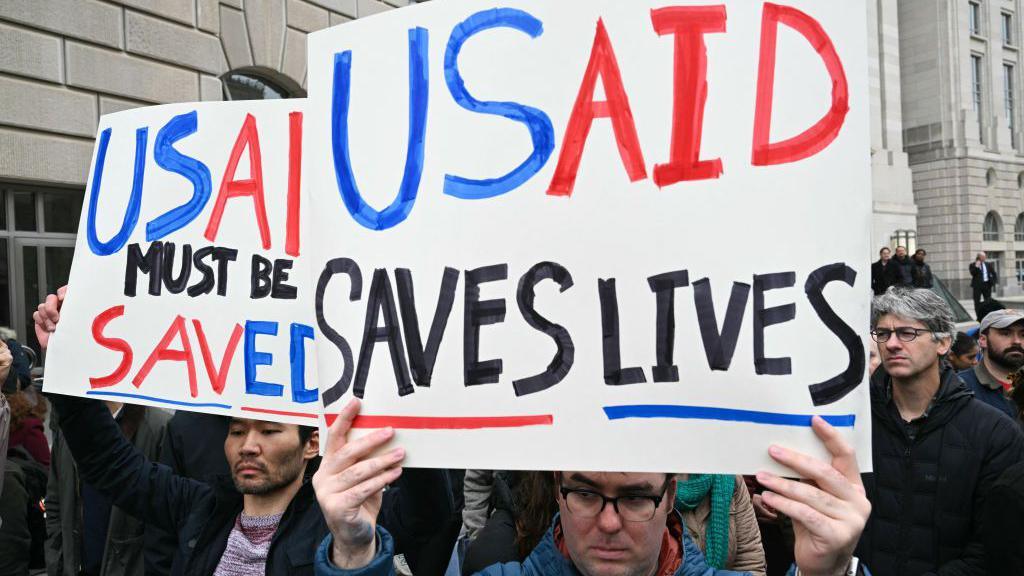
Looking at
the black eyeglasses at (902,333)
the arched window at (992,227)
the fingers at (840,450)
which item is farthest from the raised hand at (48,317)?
the arched window at (992,227)

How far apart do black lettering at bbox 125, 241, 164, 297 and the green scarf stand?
1.67 m

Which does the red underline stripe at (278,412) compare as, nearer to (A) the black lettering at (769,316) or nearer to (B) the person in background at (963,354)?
(A) the black lettering at (769,316)

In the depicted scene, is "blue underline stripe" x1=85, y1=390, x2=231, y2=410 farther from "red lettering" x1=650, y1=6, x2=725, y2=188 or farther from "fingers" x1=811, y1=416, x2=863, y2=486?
"fingers" x1=811, y1=416, x2=863, y2=486

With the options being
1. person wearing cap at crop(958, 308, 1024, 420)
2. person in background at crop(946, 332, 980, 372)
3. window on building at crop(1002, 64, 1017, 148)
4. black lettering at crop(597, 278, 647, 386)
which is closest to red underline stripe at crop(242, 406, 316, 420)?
black lettering at crop(597, 278, 647, 386)

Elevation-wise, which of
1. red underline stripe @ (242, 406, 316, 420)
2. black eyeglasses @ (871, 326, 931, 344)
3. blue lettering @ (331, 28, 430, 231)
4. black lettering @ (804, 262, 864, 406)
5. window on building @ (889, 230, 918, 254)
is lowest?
red underline stripe @ (242, 406, 316, 420)

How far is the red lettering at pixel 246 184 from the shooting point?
231 cm

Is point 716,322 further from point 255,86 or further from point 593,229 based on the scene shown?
point 255,86

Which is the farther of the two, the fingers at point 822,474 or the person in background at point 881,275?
the person in background at point 881,275

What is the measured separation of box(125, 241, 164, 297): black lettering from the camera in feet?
7.91

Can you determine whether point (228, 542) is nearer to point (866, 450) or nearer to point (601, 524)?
point (601, 524)

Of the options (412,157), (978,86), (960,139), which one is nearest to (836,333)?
(412,157)

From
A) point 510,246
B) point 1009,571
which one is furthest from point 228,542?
point 1009,571

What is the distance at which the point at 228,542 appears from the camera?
2.37 metres

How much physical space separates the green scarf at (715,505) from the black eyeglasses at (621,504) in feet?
3.02
